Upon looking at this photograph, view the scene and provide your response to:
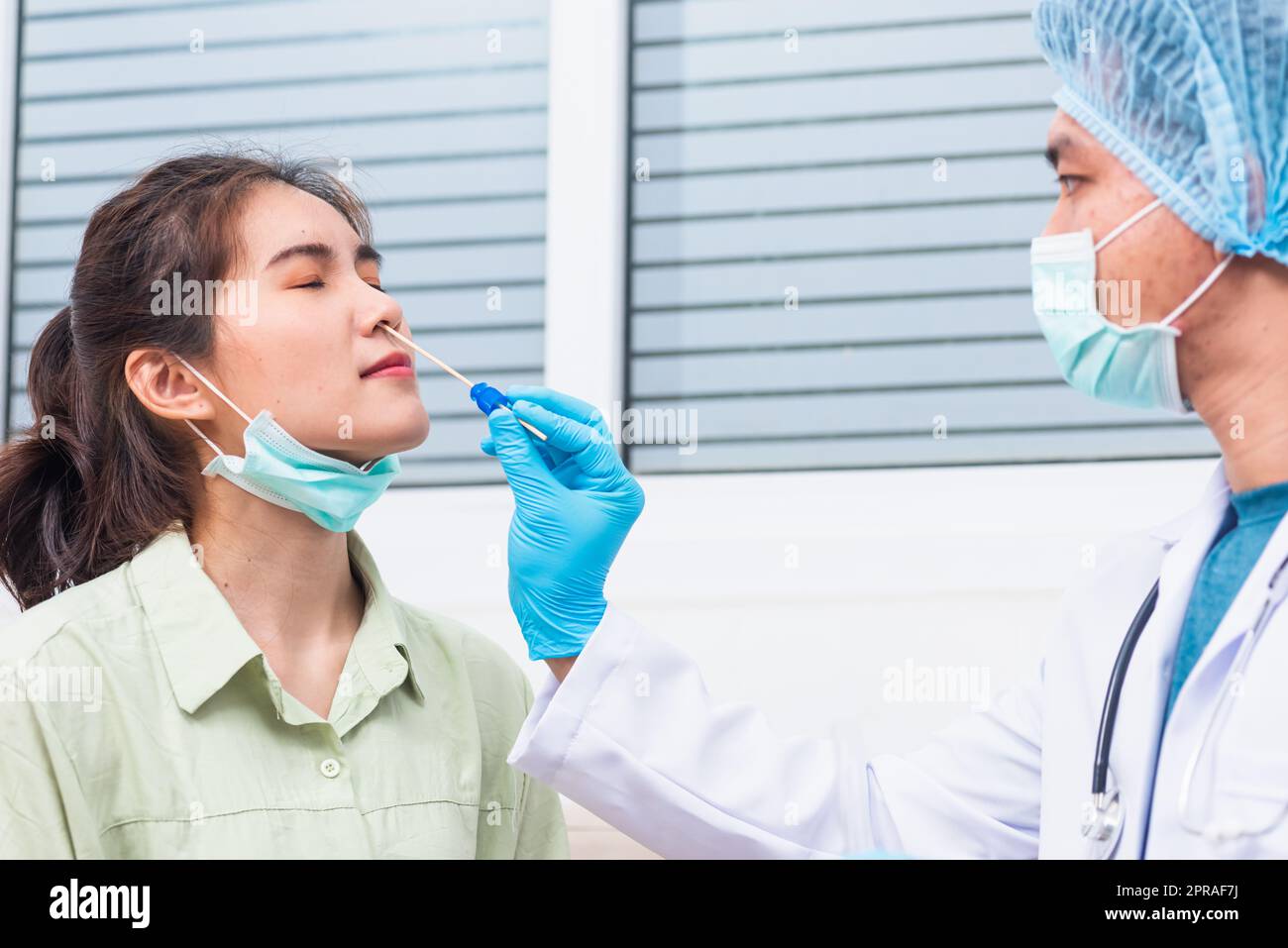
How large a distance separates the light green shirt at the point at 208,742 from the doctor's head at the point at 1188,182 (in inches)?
31.1

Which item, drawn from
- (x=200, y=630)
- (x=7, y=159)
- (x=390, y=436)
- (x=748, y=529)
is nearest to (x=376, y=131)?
(x=7, y=159)

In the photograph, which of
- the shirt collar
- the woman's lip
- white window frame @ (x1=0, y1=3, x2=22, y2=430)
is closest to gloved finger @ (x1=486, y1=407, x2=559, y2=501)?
the woman's lip

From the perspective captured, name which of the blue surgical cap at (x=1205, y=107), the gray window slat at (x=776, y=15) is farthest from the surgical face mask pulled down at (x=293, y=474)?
the gray window slat at (x=776, y=15)

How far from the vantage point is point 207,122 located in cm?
260

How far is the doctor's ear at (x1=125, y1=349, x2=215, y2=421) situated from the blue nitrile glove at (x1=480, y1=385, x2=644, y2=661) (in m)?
0.32

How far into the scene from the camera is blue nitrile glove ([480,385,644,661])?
4.84 feet

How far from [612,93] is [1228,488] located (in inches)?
53.2

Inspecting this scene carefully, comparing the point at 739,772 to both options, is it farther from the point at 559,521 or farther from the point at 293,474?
the point at 293,474

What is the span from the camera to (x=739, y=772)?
146 cm

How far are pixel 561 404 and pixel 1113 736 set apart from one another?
25.9 inches

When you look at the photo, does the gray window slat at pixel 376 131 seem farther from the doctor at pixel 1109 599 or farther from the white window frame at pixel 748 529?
the doctor at pixel 1109 599

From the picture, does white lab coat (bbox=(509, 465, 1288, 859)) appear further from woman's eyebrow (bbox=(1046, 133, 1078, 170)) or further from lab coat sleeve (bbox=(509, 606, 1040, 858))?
woman's eyebrow (bbox=(1046, 133, 1078, 170))

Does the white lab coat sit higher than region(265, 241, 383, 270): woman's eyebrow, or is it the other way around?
region(265, 241, 383, 270): woman's eyebrow
